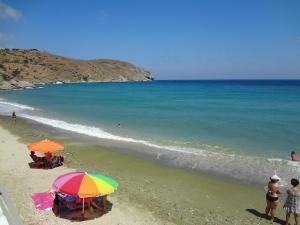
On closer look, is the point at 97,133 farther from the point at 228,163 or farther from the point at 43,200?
the point at 43,200

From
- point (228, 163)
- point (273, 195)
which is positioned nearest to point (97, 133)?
point (228, 163)

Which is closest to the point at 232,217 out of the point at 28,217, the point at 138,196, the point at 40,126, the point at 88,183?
the point at 138,196

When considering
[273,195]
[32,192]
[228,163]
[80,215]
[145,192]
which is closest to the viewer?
[80,215]

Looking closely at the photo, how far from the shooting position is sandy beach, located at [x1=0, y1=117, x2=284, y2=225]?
11.0m

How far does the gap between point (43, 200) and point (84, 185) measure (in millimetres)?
2444

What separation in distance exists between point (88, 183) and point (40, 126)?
21.2m

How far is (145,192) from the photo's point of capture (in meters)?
13.4

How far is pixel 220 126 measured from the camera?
31.0m

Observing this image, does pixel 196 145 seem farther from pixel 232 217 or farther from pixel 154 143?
pixel 232 217

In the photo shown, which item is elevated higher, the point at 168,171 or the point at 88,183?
the point at 88,183

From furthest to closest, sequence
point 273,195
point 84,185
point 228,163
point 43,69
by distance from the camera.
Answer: point 43,69 < point 228,163 < point 273,195 < point 84,185

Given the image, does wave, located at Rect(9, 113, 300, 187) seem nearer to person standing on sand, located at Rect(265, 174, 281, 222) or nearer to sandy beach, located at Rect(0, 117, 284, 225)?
sandy beach, located at Rect(0, 117, 284, 225)

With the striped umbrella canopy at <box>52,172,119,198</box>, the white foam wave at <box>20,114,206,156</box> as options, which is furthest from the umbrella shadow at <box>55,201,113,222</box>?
the white foam wave at <box>20,114,206,156</box>

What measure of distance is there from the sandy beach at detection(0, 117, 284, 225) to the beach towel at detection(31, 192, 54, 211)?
0.64ft
